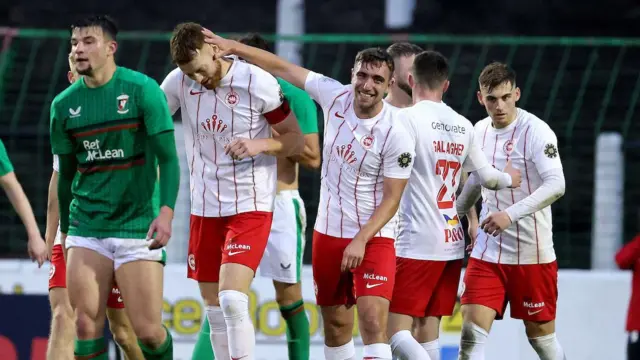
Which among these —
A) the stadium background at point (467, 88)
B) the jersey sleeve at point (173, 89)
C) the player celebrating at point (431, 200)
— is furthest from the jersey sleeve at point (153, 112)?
the stadium background at point (467, 88)

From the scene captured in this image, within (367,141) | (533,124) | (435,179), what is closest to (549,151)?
(533,124)

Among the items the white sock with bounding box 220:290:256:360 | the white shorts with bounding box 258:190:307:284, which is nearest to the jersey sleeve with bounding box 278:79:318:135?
the white shorts with bounding box 258:190:307:284

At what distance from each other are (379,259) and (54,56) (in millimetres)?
6213

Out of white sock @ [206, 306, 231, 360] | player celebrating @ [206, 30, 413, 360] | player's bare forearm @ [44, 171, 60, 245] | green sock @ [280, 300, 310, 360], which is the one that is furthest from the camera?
green sock @ [280, 300, 310, 360]

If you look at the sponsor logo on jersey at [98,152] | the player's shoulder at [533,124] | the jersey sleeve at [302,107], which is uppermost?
the jersey sleeve at [302,107]

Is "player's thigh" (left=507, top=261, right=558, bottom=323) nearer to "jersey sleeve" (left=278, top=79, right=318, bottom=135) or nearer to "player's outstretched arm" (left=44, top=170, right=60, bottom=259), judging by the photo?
"jersey sleeve" (left=278, top=79, right=318, bottom=135)

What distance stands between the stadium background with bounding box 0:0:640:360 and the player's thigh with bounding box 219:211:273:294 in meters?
2.48

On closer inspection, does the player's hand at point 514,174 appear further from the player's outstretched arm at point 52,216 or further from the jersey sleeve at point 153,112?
the player's outstretched arm at point 52,216

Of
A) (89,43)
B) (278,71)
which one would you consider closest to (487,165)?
(278,71)

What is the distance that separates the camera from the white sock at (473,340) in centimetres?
719

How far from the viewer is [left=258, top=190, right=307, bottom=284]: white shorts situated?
7.72 meters

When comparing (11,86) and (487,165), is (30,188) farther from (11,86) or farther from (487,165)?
(487,165)

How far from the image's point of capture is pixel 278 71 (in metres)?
6.95

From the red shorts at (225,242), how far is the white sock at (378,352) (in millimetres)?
762
